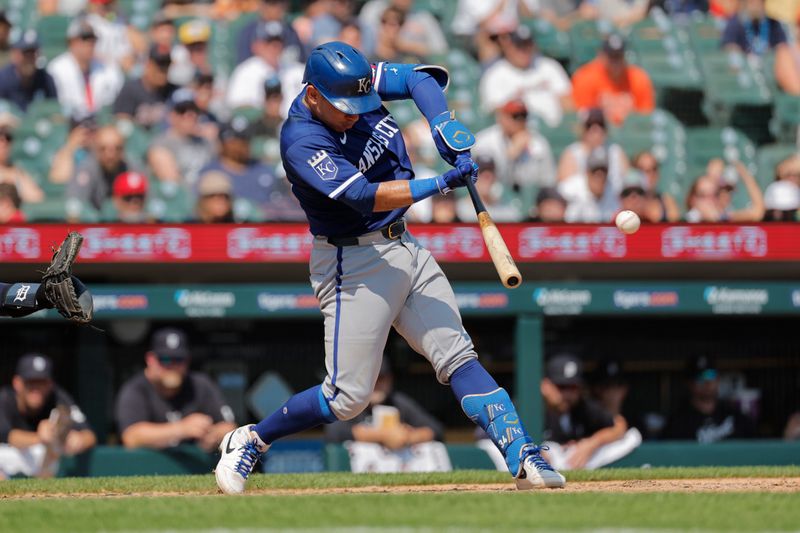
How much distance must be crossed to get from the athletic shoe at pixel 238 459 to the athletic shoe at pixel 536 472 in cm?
106

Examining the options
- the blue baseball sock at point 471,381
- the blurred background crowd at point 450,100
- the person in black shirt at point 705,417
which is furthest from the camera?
the blurred background crowd at point 450,100

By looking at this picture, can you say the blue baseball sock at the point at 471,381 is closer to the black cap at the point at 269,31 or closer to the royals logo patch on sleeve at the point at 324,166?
the royals logo patch on sleeve at the point at 324,166

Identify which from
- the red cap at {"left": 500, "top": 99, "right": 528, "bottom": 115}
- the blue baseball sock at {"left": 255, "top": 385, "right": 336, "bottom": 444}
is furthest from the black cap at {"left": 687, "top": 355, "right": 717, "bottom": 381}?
the blue baseball sock at {"left": 255, "top": 385, "right": 336, "bottom": 444}

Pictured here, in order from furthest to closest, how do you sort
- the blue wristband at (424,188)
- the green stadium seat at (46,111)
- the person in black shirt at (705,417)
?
the green stadium seat at (46,111), the person in black shirt at (705,417), the blue wristband at (424,188)

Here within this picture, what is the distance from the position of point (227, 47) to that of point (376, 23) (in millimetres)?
1221

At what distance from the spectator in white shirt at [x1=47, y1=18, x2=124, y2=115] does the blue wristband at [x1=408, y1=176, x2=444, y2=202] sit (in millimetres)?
5837

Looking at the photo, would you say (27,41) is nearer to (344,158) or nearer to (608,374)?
(608,374)

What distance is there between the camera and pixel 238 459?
541 centimetres

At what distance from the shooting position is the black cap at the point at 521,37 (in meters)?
10.9

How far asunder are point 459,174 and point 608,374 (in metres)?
3.92

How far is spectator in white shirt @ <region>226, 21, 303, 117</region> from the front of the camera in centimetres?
1038

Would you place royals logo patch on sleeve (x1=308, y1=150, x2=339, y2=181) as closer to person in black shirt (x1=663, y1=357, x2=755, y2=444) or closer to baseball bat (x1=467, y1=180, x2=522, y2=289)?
baseball bat (x1=467, y1=180, x2=522, y2=289)

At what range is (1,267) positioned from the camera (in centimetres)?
816

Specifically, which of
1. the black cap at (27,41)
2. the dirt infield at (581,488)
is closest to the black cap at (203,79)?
the black cap at (27,41)
